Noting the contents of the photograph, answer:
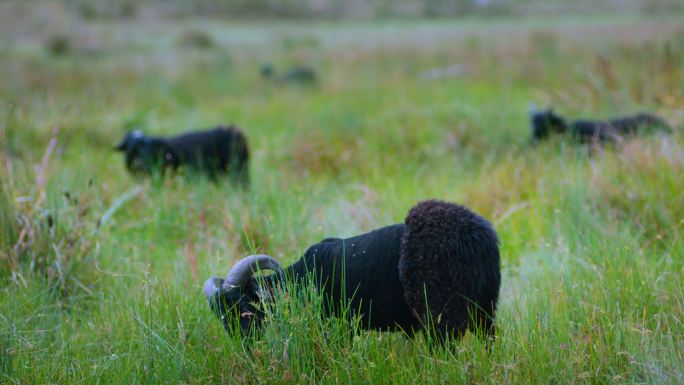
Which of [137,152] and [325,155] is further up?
[137,152]

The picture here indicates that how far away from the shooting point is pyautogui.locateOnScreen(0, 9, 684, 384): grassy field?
3643 mm

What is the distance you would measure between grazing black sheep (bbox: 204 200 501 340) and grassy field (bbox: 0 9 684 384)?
0.50 feet

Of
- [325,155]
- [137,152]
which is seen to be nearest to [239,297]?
[137,152]

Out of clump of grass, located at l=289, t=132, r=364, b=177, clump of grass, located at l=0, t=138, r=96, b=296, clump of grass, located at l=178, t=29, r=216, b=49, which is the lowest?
clump of grass, located at l=289, t=132, r=364, b=177

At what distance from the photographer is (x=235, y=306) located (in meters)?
3.73

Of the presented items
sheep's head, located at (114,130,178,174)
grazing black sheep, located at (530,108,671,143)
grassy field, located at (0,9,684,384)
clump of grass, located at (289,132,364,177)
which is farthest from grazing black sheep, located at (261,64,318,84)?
grazing black sheep, located at (530,108,671,143)

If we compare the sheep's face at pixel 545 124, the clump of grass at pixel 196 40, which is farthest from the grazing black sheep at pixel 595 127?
the clump of grass at pixel 196 40

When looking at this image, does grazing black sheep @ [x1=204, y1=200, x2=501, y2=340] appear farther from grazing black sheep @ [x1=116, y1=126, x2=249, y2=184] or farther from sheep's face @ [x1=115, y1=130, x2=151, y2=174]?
sheep's face @ [x1=115, y1=130, x2=151, y2=174]

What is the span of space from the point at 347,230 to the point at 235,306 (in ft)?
7.25

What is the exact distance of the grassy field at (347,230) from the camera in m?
3.64

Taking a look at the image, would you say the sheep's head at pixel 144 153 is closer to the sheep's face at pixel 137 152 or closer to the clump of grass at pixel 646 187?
the sheep's face at pixel 137 152

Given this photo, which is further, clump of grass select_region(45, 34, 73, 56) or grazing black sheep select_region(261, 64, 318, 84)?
clump of grass select_region(45, 34, 73, 56)

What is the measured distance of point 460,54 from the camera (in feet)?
61.1

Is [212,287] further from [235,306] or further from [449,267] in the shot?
[449,267]
